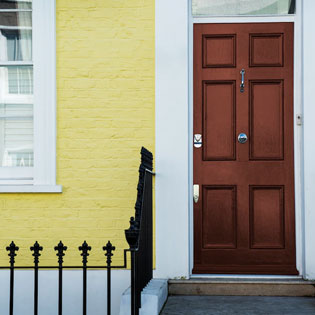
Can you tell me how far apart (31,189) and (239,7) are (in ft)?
8.51

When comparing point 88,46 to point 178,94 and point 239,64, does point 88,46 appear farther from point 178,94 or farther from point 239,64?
point 239,64

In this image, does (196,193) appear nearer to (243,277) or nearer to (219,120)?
(219,120)

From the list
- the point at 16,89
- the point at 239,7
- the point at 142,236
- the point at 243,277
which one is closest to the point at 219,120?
the point at 239,7

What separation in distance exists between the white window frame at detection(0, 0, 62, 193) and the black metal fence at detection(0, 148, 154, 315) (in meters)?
0.86

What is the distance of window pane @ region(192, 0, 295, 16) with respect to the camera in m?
6.07

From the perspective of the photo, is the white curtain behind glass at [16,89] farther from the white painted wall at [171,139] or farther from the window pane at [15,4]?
the white painted wall at [171,139]

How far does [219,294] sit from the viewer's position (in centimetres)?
559

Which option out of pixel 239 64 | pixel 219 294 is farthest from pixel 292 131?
pixel 219 294

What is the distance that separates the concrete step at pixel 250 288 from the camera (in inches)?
219

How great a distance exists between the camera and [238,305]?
5.20 m

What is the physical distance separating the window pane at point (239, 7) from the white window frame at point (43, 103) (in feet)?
4.56

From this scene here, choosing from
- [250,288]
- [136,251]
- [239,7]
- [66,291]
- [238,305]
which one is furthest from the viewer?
[239,7]

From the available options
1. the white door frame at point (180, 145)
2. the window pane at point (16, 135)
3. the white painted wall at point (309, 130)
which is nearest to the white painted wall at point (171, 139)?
the white door frame at point (180, 145)

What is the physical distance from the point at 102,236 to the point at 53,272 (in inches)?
22.0
